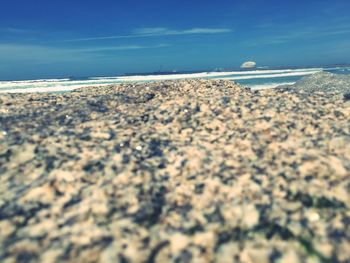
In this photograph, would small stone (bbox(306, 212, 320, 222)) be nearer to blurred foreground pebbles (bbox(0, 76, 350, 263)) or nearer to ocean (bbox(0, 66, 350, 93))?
blurred foreground pebbles (bbox(0, 76, 350, 263))

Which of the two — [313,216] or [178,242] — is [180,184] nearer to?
[178,242]

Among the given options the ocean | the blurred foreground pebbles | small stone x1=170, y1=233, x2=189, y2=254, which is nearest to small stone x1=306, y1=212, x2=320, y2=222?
the blurred foreground pebbles

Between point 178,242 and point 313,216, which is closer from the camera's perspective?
point 178,242

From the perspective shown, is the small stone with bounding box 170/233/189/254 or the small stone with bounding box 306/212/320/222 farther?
the small stone with bounding box 306/212/320/222

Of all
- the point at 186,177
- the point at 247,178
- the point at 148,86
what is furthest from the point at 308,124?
the point at 148,86

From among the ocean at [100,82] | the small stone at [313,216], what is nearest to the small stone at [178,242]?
the small stone at [313,216]

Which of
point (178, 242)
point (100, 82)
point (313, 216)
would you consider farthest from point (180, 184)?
point (100, 82)

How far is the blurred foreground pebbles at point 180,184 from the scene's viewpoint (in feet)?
7.41

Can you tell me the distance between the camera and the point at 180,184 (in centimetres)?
280

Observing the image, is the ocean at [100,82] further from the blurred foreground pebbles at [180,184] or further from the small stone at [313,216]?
the small stone at [313,216]

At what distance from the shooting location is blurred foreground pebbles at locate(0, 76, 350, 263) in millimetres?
2258

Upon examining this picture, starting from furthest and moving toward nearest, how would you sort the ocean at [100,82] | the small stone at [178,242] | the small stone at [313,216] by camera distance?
the ocean at [100,82] → the small stone at [313,216] → the small stone at [178,242]

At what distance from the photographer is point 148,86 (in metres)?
5.70

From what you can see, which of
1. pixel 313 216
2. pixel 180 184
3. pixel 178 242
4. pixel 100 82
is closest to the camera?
pixel 178 242
